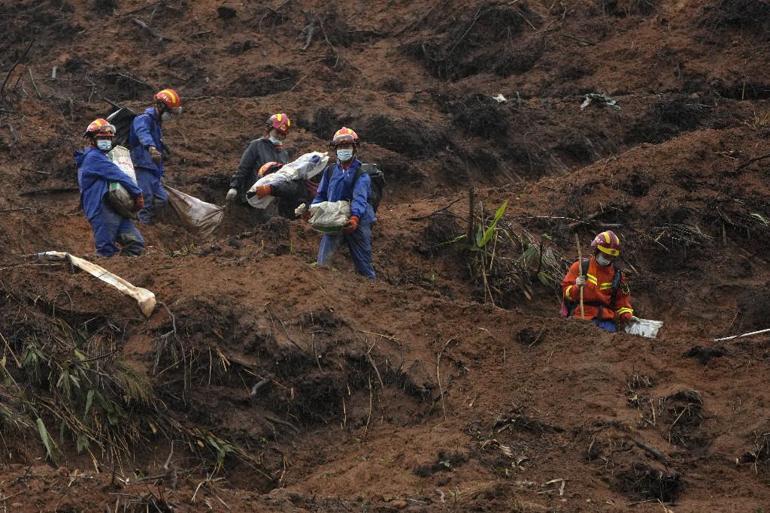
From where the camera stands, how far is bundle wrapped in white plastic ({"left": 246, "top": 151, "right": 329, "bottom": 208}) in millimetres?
13812

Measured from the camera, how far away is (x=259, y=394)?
32.8 ft

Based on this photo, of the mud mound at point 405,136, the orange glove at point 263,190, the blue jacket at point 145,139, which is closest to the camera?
the orange glove at point 263,190

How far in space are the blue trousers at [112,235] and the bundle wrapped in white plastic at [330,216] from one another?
1851 millimetres

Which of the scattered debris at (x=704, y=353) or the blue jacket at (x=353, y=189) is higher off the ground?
the blue jacket at (x=353, y=189)

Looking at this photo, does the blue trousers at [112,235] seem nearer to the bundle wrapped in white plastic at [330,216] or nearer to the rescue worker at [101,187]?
the rescue worker at [101,187]

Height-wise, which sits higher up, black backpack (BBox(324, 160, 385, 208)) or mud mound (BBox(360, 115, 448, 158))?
black backpack (BBox(324, 160, 385, 208))

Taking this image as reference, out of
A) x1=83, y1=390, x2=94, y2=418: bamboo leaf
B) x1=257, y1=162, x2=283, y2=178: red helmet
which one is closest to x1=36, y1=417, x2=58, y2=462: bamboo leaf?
x1=83, y1=390, x2=94, y2=418: bamboo leaf

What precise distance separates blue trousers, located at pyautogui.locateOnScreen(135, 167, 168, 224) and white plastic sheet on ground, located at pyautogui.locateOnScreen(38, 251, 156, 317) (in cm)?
356

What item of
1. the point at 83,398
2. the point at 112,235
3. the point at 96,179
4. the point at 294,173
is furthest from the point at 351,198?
the point at 83,398

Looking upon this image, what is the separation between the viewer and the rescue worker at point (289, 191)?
544 inches

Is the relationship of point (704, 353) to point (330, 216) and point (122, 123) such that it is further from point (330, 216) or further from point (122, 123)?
point (122, 123)

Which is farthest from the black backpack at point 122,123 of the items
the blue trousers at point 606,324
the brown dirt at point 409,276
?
the blue trousers at point 606,324

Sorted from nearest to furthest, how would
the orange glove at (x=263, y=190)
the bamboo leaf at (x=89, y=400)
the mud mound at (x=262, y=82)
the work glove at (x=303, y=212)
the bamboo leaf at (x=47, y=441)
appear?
1. the bamboo leaf at (x=47, y=441)
2. the bamboo leaf at (x=89, y=400)
3. the work glove at (x=303, y=212)
4. the orange glove at (x=263, y=190)
5. the mud mound at (x=262, y=82)

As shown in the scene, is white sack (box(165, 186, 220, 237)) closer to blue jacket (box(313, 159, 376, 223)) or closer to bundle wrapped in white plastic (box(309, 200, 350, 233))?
blue jacket (box(313, 159, 376, 223))
